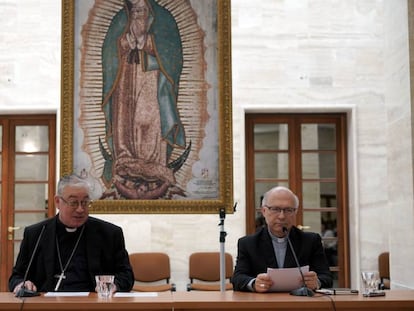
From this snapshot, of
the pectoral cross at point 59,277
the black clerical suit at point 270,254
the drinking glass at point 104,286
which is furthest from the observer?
the black clerical suit at point 270,254

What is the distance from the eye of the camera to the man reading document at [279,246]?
496 cm

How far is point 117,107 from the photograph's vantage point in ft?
22.6

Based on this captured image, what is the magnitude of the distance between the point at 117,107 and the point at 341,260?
149 inches

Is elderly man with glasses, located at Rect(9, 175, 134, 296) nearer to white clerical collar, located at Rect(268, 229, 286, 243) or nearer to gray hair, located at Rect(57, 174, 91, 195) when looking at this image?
gray hair, located at Rect(57, 174, 91, 195)

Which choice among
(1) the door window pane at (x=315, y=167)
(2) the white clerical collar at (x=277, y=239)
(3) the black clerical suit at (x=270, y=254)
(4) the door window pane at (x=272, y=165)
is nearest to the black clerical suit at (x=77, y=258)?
(3) the black clerical suit at (x=270, y=254)

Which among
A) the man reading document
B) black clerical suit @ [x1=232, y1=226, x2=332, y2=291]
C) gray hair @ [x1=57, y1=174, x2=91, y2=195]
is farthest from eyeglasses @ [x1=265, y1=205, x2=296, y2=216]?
gray hair @ [x1=57, y1=174, x2=91, y2=195]

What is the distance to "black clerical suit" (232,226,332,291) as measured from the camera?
4973 mm

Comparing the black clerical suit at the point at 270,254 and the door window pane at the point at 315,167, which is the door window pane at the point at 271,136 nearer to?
the door window pane at the point at 315,167

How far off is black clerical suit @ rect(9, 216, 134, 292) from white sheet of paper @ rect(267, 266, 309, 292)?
113cm

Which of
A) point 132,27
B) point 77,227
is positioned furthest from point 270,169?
point 77,227

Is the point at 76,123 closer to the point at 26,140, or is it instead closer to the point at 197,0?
the point at 197,0

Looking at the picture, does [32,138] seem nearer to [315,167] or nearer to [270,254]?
[315,167]

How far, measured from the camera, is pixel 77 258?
16.6 feet

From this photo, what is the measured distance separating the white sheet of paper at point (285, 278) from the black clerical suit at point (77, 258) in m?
1.13
